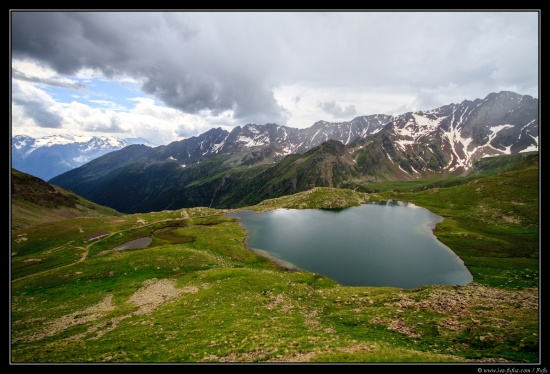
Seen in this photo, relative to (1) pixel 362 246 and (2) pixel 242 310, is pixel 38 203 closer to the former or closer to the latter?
(2) pixel 242 310

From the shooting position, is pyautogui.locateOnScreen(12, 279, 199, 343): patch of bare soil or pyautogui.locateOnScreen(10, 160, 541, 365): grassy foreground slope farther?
pyautogui.locateOnScreen(12, 279, 199, 343): patch of bare soil

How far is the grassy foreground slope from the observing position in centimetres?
2075

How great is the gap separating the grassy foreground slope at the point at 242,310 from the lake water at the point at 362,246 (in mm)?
7659

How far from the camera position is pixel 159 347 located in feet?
73.9

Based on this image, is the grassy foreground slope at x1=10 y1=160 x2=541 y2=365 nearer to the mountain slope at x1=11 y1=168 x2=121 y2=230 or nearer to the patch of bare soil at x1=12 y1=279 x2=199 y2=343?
the patch of bare soil at x1=12 y1=279 x2=199 y2=343

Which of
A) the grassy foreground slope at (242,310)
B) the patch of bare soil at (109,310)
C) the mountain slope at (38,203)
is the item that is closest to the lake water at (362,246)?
the grassy foreground slope at (242,310)

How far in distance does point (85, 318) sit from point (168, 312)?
11686 mm

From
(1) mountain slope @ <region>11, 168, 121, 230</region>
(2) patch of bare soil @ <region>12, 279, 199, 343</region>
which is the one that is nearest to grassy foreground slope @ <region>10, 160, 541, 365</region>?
(2) patch of bare soil @ <region>12, 279, 199, 343</region>

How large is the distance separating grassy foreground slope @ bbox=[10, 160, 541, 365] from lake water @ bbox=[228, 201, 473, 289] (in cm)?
766

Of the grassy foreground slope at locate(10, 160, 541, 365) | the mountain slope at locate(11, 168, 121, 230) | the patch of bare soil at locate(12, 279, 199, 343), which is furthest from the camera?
the mountain slope at locate(11, 168, 121, 230)

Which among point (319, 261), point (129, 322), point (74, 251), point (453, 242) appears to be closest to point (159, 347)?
point (129, 322)

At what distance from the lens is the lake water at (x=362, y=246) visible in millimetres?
58812

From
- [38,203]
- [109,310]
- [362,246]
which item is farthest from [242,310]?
[38,203]
